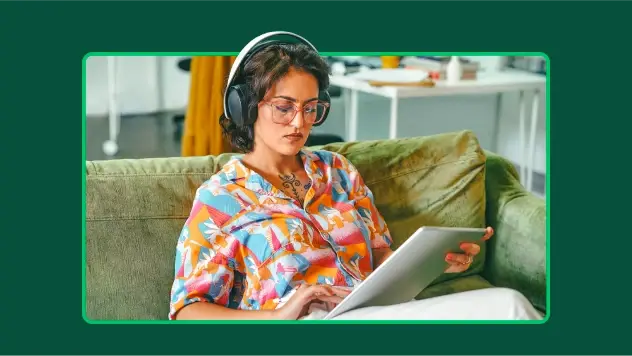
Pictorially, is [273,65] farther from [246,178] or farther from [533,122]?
[533,122]

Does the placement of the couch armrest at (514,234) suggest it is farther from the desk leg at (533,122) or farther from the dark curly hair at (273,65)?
the dark curly hair at (273,65)

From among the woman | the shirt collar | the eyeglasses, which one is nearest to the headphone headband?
the woman

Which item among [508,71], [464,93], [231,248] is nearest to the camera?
[231,248]

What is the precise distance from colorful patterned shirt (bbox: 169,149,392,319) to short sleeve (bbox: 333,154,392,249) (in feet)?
0.22

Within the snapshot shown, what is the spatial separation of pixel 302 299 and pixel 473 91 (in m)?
0.87

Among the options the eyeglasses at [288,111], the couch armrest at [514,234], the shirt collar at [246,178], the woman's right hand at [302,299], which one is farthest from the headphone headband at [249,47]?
the couch armrest at [514,234]

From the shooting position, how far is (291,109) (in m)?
2.58

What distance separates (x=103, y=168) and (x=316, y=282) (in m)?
0.69

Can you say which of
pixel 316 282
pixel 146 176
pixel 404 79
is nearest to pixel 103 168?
pixel 146 176

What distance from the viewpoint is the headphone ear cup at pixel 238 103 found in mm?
2580

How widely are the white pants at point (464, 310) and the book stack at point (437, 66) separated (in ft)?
2.23

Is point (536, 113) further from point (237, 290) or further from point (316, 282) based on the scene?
point (237, 290)

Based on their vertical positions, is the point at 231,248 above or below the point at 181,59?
below

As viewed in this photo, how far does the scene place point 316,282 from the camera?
8.63 ft
